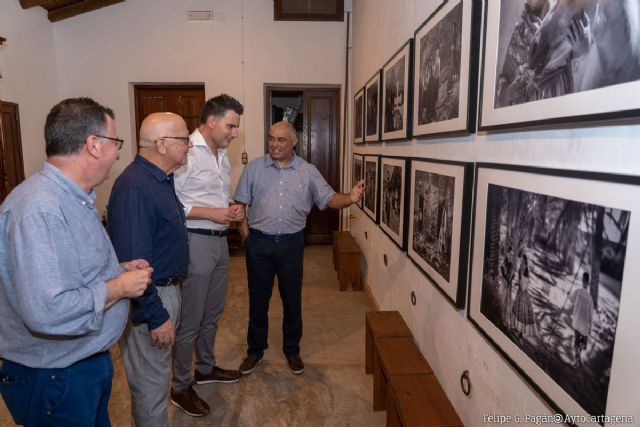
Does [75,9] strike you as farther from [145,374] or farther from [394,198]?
[145,374]

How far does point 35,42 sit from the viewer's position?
19.4 feet

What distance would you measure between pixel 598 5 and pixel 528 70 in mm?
309

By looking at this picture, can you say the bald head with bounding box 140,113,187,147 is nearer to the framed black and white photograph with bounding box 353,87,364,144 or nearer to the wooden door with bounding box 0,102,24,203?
the framed black and white photograph with bounding box 353,87,364,144

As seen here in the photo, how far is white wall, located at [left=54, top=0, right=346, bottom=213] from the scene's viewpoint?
6453 millimetres

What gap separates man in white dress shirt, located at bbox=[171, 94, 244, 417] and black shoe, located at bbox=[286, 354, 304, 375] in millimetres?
721

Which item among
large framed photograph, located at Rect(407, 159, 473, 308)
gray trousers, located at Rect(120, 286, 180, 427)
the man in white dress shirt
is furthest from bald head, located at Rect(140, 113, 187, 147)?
large framed photograph, located at Rect(407, 159, 473, 308)

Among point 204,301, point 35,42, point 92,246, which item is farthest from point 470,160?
point 35,42

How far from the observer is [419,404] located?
6.23 ft

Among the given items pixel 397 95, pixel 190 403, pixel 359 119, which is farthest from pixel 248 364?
pixel 359 119

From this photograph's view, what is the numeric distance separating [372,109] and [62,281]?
11.1ft

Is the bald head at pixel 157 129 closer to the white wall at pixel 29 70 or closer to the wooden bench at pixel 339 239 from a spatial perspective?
the wooden bench at pixel 339 239

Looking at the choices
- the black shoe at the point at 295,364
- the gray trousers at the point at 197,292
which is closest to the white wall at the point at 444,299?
the black shoe at the point at 295,364

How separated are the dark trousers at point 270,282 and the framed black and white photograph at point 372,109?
1425 mm

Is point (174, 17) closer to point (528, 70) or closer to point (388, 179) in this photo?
point (388, 179)
